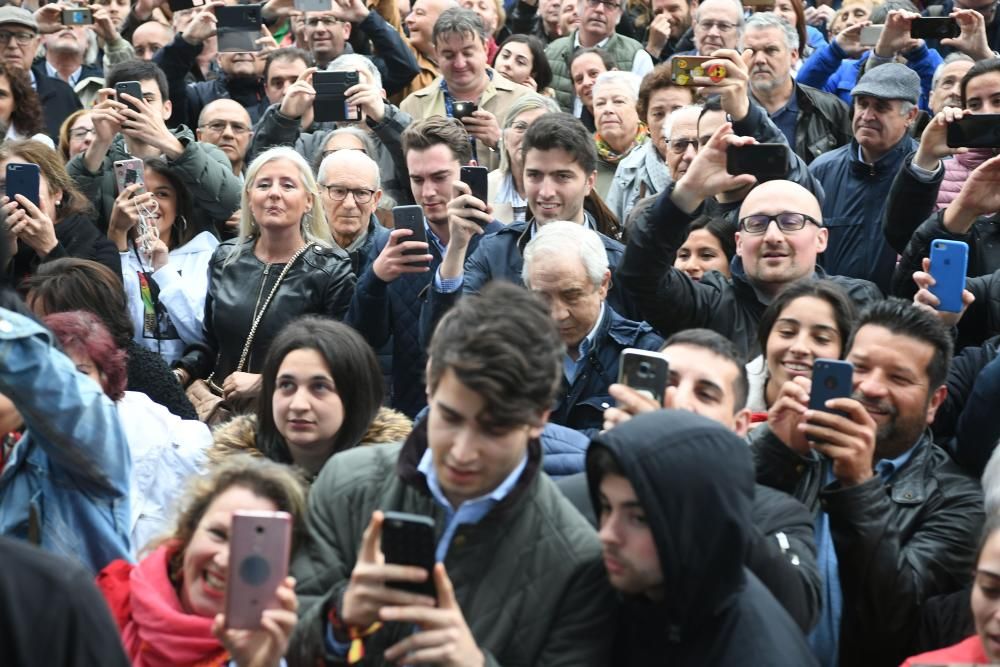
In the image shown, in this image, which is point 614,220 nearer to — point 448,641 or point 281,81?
point 281,81

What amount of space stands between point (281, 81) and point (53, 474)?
207 inches

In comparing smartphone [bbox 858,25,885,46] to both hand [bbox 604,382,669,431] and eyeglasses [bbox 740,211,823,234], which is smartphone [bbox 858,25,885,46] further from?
hand [bbox 604,382,669,431]

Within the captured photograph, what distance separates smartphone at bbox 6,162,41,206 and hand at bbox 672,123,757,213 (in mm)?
2760

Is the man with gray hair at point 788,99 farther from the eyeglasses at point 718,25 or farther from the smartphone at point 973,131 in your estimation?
the smartphone at point 973,131

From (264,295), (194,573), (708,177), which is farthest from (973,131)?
(194,573)

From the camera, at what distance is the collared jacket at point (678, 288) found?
4.88 meters

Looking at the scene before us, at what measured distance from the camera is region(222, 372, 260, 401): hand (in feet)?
17.6

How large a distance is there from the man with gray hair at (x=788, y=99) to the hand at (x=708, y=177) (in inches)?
107

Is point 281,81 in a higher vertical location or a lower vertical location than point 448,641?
higher

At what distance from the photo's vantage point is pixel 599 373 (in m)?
4.75

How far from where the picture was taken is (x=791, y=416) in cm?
379

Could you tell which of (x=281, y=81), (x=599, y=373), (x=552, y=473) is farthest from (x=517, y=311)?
(x=281, y=81)

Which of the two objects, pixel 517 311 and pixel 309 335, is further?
pixel 309 335

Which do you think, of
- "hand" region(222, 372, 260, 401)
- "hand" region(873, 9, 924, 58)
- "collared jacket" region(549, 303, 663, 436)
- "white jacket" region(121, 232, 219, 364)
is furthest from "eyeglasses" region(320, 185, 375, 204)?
"hand" region(873, 9, 924, 58)
